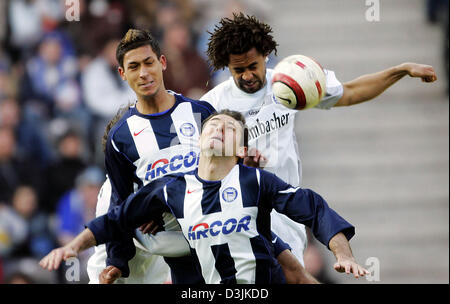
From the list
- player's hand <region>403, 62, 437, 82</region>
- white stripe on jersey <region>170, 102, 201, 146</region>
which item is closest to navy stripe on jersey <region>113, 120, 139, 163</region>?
white stripe on jersey <region>170, 102, 201, 146</region>

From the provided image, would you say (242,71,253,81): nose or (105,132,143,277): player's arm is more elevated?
(242,71,253,81): nose

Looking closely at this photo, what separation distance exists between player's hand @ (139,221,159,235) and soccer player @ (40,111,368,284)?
1.13ft

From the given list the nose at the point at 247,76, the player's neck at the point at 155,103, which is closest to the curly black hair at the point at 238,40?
the nose at the point at 247,76

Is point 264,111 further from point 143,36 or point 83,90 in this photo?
point 83,90

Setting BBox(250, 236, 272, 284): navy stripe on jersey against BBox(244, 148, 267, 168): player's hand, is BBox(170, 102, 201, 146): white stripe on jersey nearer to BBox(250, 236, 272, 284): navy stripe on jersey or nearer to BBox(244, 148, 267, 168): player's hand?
BBox(244, 148, 267, 168): player's hand

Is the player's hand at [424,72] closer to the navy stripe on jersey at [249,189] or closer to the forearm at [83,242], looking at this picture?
the navy stripe on jersey at [249,189]

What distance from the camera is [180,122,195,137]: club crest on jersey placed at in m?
5.81

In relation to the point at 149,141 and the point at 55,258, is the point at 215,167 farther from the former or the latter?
the point at 55,258

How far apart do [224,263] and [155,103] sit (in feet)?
4.25

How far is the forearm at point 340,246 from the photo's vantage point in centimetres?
486

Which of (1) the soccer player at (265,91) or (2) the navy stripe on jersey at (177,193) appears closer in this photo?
(2) the navy stripe on jersey at (177,193)

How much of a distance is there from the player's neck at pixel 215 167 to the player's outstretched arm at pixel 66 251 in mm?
801

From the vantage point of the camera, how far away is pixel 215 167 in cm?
532
